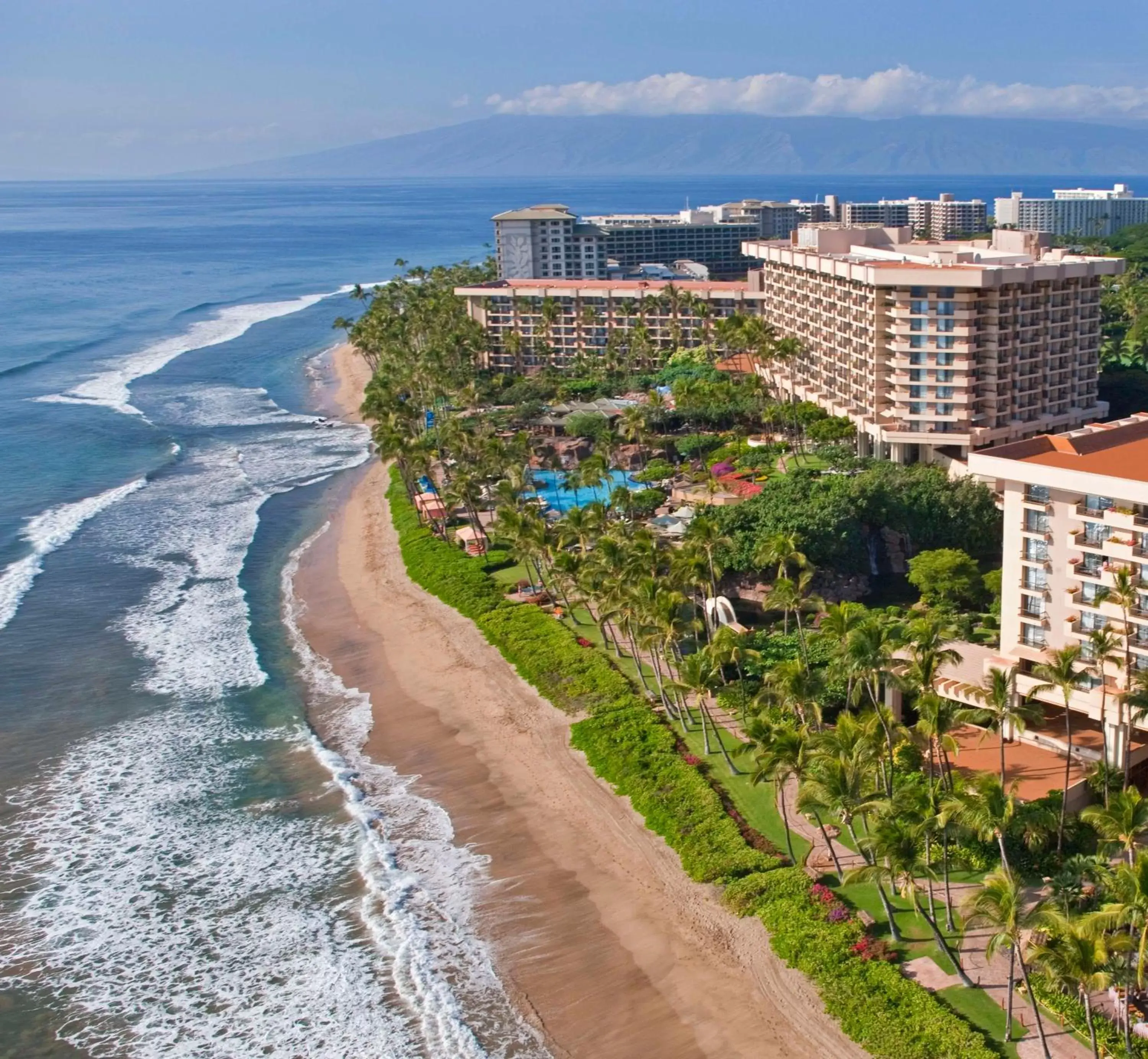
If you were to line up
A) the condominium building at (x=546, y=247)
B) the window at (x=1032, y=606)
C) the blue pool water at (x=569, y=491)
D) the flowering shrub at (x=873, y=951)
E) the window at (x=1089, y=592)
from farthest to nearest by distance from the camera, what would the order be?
the condominium building at (x=546, y=247) < the blue pool water at (x=569, y=491) < the window at (x=1032, y=606) < the window at (x=1089, y=592) < the flowering shrub at (x=873, y=951)

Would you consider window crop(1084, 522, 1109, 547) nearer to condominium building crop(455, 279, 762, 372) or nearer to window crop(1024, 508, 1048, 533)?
window crop(1024, 508, 1048, 533)

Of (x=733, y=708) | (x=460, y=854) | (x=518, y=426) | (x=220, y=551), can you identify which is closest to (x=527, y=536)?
(x=733, y=708)

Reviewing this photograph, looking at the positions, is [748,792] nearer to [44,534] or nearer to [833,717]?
[833,717]

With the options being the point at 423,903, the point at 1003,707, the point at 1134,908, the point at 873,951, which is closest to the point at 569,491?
the point at 423,903

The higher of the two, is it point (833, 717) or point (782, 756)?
point (782, 756)

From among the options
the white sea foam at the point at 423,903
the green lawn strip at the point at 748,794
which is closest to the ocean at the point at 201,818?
the white sea foam at the point at 423,903

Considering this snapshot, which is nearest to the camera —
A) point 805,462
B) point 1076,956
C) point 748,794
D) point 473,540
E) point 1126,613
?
point 1076,956

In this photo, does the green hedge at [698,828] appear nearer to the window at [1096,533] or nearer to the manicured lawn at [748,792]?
the manicured lawn at [748,792]
